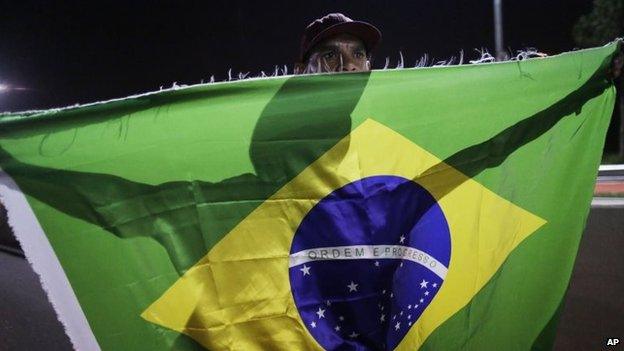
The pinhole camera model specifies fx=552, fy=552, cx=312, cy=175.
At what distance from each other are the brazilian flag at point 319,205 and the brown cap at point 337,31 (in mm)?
822

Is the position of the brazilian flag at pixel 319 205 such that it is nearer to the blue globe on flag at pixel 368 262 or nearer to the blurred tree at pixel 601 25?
the blue globe on flag at pixel 368 262

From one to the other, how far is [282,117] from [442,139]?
51 cm

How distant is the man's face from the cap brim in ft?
0.07

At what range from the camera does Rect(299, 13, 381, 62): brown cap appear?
248cm

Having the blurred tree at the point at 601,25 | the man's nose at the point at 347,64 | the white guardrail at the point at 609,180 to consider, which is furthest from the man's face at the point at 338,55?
Result: the blurred tree at the point at 601,25

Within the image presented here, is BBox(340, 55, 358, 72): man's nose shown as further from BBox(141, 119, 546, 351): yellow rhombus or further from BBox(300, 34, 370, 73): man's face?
BBox(141, 119, 546, 351): yellow rhombus

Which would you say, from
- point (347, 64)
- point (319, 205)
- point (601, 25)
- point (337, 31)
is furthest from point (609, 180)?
point (601, 25)

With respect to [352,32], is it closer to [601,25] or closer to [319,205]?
[319,205]

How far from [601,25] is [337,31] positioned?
40.8ft

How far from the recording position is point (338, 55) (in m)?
2.52

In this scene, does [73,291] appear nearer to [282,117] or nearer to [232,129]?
[232,129]

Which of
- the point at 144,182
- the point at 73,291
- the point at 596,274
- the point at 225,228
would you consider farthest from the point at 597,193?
the point at 73,291

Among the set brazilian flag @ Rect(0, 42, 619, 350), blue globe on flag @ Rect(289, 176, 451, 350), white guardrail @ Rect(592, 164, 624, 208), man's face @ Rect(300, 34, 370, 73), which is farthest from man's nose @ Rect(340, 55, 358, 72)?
white guardrail @ Rect(592, 164, 624, 208)

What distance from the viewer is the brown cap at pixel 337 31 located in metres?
2.48
